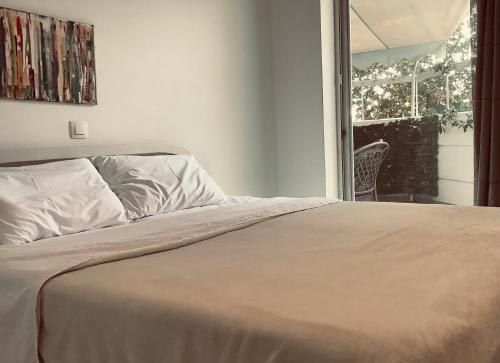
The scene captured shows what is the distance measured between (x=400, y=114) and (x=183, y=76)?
160 cm

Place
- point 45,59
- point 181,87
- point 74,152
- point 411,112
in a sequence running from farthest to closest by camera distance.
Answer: point 411,112 < point 181,87 < point 74,152 < point 45,59

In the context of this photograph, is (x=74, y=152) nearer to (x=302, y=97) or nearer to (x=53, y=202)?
(x=53, y=202)

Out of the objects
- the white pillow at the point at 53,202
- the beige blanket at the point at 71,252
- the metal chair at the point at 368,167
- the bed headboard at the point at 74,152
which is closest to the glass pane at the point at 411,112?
the metal chair at the point at 368,167

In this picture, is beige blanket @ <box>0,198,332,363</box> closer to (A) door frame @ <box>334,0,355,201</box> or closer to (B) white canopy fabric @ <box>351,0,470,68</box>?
(A) door frame @ <box>334,0,355,201</box>

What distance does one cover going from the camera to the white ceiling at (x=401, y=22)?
11.7 ft

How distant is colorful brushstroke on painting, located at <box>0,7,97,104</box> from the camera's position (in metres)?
2.28

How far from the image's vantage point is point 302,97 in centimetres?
392

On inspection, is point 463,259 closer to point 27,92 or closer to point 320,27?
point 27,92

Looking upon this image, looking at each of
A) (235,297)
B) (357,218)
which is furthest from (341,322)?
(357,218)

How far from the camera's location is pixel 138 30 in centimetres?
296

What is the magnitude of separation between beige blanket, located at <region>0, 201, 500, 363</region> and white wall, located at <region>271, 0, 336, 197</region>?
7.36ft

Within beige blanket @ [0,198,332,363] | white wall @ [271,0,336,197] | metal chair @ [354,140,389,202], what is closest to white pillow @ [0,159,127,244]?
beige blanket @ [0,198,332,363]

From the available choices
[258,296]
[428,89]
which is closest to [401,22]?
[428,89]

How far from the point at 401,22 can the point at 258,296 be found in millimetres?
3211
